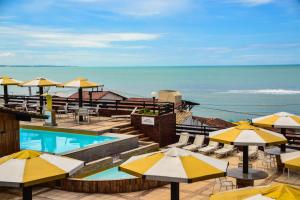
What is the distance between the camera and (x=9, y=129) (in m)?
14.0

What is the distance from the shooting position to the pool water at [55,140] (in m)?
16.9

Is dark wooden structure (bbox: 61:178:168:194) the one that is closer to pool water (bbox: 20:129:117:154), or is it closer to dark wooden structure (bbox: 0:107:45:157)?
dark wooden structure (bbox: 0:107:45:157)

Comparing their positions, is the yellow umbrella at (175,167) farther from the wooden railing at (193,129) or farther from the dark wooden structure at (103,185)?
the wooden railing at (193,129)

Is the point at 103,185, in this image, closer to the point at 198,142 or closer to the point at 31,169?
the point at 31,169

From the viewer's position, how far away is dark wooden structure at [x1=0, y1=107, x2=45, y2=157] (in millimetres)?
13688

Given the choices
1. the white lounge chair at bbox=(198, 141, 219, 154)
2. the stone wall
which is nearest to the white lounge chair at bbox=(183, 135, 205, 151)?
the white lounge chair at bbox=(198, 141, 219, 154)

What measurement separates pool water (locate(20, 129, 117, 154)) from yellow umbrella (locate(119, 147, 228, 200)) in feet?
26.7

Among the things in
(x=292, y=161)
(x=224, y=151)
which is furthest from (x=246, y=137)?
(x=224, y=151)

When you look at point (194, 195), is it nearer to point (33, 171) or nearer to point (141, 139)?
point (33, 171)

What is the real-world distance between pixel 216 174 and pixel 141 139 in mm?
12015

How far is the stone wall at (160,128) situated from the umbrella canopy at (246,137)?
8.03m

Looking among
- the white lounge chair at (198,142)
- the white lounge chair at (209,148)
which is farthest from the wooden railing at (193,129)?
the white lounge chair at (209,148)

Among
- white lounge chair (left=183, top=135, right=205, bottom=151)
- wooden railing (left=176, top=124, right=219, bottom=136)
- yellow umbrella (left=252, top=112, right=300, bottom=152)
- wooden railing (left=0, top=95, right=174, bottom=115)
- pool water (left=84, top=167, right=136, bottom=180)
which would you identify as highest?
wooden railing (left=0, top=95, right=174, bottom=115)

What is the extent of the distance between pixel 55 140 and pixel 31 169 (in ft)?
35.0
